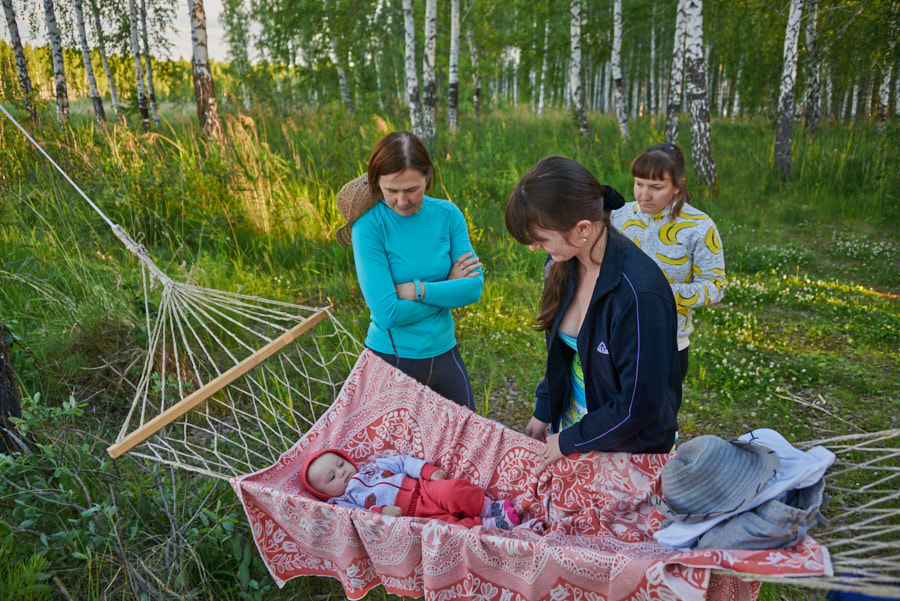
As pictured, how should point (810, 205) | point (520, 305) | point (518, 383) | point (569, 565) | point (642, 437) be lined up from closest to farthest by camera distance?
point (569, 565) → point (642, 437) → point (518, 383) → point (520, 305) → point (810, 205)

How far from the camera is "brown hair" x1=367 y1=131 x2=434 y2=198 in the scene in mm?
1920

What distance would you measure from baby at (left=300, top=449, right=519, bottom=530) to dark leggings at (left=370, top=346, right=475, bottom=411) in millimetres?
318

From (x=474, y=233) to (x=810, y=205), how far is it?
4809 mm

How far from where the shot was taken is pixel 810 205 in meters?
6.80

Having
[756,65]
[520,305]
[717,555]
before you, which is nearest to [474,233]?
[520,305]

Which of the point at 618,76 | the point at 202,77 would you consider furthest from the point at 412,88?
the point at 618,76

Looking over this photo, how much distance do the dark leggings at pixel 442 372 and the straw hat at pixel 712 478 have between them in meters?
1.04

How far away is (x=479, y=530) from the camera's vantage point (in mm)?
→ 1601

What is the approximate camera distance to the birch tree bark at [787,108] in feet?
24.6

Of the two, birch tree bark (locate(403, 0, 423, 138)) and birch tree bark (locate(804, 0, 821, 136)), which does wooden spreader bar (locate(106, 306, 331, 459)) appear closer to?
birch tree bark (locate(403, 0, 423, 138))

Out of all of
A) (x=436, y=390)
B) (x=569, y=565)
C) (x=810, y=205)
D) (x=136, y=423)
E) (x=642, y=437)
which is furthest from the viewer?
(x=810, y=205)

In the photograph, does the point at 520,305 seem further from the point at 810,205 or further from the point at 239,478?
the point at 810,205

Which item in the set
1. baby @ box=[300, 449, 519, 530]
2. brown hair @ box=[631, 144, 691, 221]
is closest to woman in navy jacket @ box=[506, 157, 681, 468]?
baby @ box=[300, 449, 519, 530]

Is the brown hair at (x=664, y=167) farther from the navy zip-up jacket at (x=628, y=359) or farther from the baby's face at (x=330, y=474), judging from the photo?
the baby's face at (x=330, y=474)
